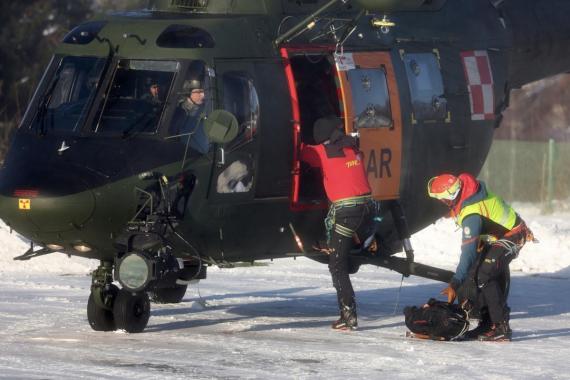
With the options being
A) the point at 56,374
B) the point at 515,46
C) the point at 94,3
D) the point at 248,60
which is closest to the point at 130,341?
the point at 56,374

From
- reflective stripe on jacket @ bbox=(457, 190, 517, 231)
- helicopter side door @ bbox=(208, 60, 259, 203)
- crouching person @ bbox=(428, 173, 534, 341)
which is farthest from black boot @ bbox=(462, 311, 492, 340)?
helicopter side door @ bbox=(208, 60, 259, 203)

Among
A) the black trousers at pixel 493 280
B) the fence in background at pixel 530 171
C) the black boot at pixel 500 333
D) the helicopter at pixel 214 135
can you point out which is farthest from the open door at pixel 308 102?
the fence in background at pixel 530 171

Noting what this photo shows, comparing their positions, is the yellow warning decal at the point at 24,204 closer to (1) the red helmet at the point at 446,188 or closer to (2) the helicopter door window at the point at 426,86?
(1) the red helmet at the point at 446,188

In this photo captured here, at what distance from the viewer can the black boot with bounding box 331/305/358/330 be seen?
13242 mm

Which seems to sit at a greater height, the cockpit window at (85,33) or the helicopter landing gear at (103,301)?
the cockpit window at (85,33)

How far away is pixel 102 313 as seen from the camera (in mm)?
12922

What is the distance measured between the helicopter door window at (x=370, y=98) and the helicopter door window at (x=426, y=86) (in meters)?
0.43

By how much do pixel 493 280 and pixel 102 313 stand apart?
3.58 metres

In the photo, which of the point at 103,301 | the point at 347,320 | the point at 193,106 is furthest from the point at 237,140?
the point at 347,320

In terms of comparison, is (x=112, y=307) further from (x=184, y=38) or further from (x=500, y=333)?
(x=500, y=333)

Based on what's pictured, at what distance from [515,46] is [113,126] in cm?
532

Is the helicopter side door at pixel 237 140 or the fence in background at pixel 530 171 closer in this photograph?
the helicopter side door at pixel 237 140

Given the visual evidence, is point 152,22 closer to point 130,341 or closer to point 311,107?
point 311,107

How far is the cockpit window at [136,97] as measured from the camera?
12344mm
